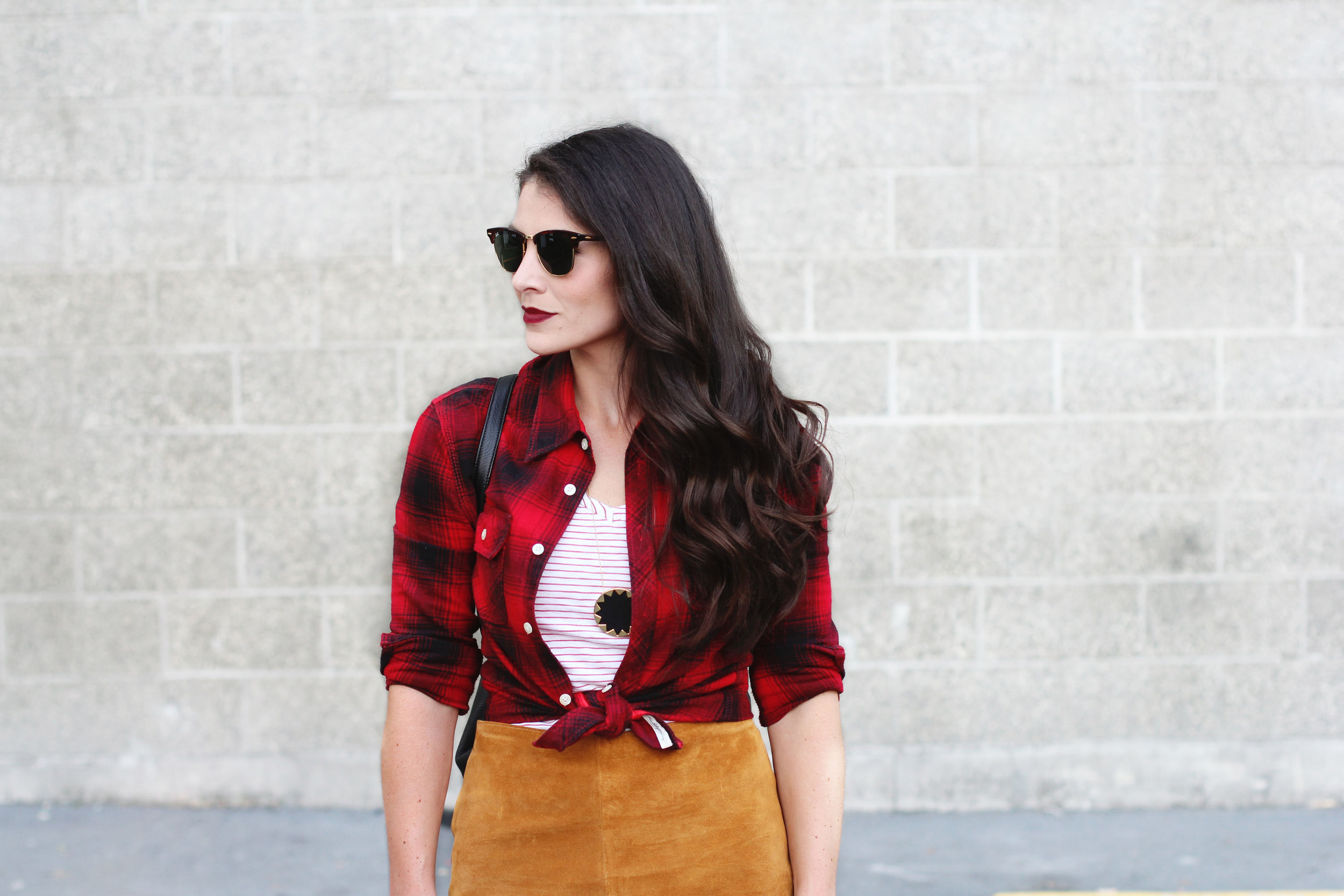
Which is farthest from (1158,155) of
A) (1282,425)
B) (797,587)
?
(797,587)

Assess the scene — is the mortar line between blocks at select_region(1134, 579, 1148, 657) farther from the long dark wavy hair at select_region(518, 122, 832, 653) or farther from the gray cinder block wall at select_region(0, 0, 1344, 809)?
the long dark wavy hair at select_region(518, 122, 832, 653)

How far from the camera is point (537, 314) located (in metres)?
1.55

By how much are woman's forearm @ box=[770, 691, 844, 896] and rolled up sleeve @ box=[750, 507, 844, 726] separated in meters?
0.02

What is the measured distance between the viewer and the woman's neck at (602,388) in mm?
1624

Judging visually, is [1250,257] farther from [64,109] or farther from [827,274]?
[64,109]

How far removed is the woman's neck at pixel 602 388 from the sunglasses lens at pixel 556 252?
0.14 meters

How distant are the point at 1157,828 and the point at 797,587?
9.79 feet

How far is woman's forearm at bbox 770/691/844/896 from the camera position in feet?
5.17

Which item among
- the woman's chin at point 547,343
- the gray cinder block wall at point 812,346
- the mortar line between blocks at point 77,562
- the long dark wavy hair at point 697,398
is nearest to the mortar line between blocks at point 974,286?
the gray cinder block wall at point 812,346

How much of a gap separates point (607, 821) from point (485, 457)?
514 mm

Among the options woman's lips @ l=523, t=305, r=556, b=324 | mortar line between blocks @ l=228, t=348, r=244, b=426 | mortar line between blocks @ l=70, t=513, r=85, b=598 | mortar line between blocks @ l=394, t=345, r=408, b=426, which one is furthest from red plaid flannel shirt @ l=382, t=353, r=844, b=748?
mortar line between blocks @ l=70, t=513, r=85, b=598

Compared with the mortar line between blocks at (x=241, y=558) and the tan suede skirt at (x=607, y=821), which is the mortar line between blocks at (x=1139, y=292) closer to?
the tan suede skirt at (x=607, y=821)

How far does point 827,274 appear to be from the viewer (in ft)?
13.1

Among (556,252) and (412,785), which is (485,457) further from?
(412,785)
